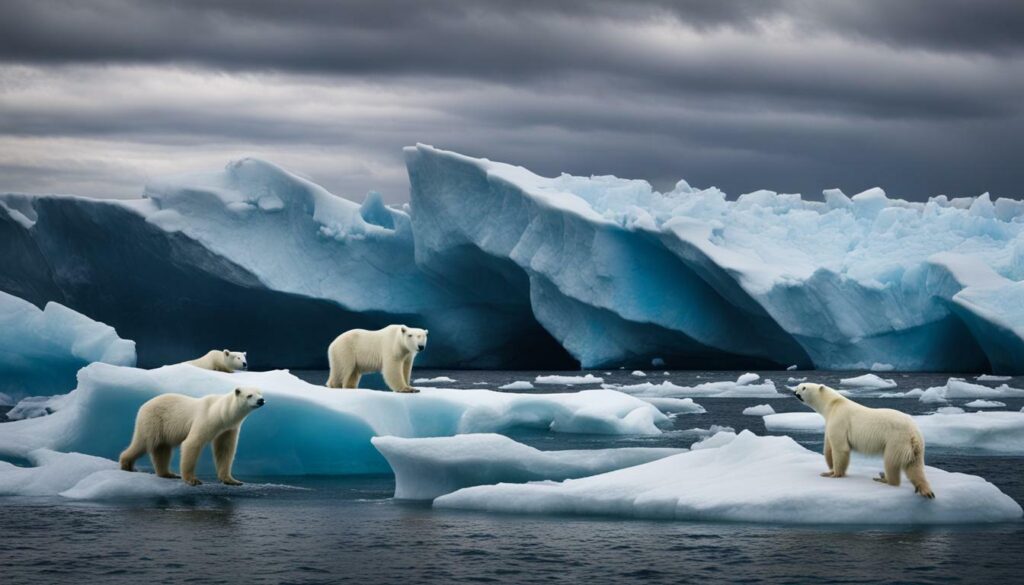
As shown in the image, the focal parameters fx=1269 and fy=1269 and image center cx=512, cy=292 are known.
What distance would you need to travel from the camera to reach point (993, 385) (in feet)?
75.1

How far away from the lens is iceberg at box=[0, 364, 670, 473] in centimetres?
1033

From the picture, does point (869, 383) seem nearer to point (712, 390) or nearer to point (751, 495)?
point (712, 390)

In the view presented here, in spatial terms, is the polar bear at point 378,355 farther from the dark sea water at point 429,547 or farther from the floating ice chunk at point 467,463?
the dark sea water at point 429,547

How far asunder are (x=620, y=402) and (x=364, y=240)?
13975 millimetres

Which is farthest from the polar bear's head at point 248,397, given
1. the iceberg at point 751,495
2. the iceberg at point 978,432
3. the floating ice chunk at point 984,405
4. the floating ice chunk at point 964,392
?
the floating ice chunk at point 964,392

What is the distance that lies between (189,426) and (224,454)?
0.51 meters

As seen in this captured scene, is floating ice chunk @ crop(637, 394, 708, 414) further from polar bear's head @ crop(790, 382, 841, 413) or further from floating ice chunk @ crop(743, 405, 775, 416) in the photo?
polar bear's head @ crop(790, 382, 841, 413)

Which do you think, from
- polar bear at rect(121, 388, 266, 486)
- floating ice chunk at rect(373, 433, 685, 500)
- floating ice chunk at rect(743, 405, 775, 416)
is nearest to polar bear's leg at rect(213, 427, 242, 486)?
polar bear at rect(121, 388, 266, 486)

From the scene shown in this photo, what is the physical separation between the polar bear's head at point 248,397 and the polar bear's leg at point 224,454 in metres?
0.64

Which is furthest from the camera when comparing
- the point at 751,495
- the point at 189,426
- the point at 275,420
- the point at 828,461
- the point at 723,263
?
the point at 723,263

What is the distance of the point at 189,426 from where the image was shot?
888cm

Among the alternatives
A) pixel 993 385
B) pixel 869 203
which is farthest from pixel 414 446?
pixel 869 203

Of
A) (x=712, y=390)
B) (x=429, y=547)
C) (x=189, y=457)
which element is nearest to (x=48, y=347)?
(x=712, y=390)

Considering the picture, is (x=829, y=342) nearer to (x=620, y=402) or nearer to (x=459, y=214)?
(x=459, y=214)
